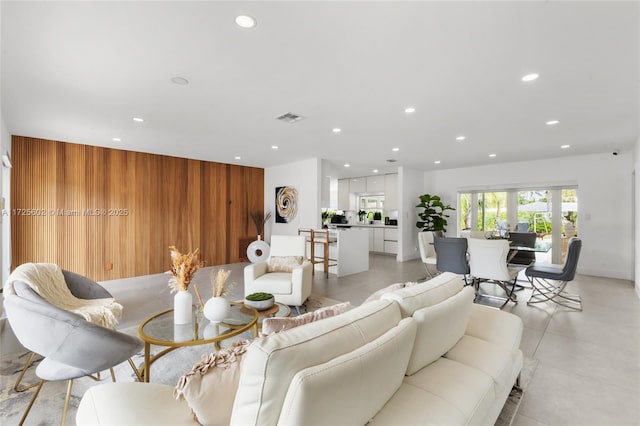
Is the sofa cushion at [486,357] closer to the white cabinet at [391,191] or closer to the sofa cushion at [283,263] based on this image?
the sofa cushion at [283,263]

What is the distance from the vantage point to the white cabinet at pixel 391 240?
846cm

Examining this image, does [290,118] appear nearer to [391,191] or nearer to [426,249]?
[426,249]

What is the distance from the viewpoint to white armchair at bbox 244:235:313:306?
11.7ft

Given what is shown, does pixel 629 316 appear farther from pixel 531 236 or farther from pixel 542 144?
pixel 542 144

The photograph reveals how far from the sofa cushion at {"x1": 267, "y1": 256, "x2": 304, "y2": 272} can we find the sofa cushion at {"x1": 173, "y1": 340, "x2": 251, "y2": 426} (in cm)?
289

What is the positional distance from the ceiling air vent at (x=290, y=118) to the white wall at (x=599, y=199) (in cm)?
591

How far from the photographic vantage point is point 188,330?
2.18 metres

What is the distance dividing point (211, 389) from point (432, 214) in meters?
7.80

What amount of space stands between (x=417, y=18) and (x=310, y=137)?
2947 millimetres

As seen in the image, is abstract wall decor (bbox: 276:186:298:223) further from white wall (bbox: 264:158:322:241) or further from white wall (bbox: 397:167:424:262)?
white wall (bbox: 397:167:424:262)

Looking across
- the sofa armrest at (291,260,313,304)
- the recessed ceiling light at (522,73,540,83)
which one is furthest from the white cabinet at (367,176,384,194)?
the recessed ceiling light at (522,73,540,83)

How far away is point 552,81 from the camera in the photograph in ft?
8.61

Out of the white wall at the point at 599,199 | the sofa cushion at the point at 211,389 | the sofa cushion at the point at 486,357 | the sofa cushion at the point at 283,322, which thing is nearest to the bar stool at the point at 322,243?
the sofa cushion at the point at 486,357

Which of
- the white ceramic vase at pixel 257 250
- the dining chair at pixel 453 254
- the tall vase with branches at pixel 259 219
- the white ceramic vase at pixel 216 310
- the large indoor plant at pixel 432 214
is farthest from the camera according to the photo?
the large indoor plant at pixel 432 214
